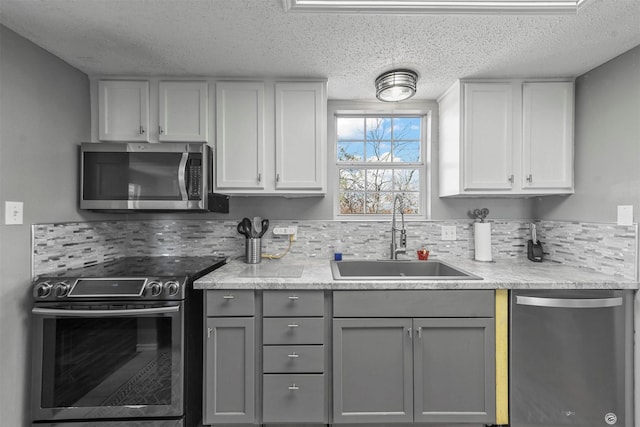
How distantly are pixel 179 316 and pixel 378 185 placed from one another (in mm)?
1770

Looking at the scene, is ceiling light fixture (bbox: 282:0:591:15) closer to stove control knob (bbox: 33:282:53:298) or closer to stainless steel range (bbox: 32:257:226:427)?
stainless steel range (bbox: 32:257:226:427)

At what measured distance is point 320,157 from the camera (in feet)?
7.00

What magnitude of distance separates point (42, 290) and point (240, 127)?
1418mm

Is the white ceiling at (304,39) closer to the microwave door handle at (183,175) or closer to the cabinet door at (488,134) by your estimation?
the cabinet door at (488,134)

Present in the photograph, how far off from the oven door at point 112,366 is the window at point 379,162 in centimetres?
155

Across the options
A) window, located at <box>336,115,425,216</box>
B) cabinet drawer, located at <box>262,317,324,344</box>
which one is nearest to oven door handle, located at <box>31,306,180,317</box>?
cabinet drawer, located at <box>262,317,324,344</box>

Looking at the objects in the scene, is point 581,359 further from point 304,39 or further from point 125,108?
point 125,108

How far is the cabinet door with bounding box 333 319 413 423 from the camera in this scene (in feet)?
5.68

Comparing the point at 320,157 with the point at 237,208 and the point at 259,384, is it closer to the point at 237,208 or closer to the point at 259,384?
the point at 237,208

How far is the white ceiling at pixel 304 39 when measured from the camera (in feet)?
4.81

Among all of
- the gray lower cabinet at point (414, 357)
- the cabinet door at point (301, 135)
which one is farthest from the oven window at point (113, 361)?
the cabinet door at point (301, 135)

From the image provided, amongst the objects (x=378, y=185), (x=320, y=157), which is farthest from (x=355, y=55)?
(x=378, y=185)

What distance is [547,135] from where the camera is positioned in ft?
7.02

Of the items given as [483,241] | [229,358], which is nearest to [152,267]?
[229,358]
